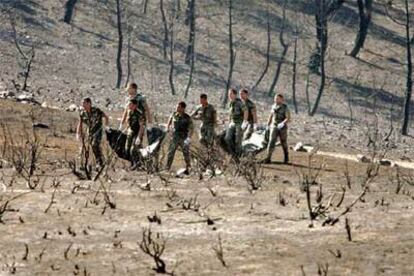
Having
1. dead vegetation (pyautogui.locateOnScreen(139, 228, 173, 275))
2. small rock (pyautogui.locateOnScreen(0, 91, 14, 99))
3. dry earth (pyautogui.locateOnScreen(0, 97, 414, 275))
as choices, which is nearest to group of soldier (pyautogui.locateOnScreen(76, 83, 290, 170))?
dry earth (pyautogui.locateOnScreen(0, 97, 414, 275))

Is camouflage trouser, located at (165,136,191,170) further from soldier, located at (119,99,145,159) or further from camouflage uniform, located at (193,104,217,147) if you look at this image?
camouflage uniform, located at (193,104,217,147)

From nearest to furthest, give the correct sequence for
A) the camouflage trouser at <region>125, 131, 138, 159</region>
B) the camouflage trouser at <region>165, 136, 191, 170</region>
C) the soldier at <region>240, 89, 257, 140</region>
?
the camouflage trouser at <region>125, 131, 138, 159</region> < the camouflage trouser at <region>165, 136, 191, 170</region> < the soldier at <region>240, 89, 257, 140</region>

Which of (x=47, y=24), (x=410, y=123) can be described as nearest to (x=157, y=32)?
(x=47, y=24)

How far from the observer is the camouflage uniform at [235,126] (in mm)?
17250

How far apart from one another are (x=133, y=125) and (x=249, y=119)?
3581 millimetres

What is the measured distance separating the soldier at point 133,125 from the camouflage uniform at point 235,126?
282 cm

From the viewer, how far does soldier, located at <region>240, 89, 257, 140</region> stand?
17047 millimetres

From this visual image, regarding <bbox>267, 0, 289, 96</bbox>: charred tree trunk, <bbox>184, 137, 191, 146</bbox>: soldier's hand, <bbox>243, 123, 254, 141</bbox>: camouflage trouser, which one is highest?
<bbox>267, 0, 289, 96</bbox>: charred tree trunk

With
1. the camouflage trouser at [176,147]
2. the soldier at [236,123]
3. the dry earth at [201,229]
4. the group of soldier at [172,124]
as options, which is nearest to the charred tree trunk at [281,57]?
the group of soldier at [172,124]

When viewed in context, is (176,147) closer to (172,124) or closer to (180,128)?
(180,128)

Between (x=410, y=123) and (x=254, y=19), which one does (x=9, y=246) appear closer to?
(x=410, y=123)

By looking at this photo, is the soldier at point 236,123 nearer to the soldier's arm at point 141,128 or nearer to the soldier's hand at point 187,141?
the soldier's hand at point 187,141

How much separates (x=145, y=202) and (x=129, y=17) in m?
46.2

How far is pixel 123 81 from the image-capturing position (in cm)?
4550
